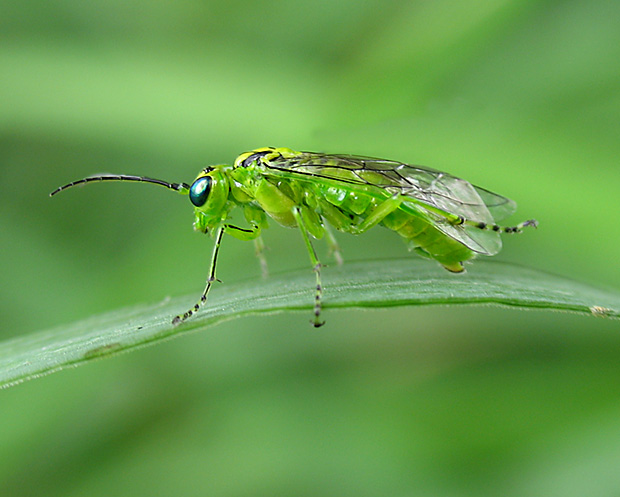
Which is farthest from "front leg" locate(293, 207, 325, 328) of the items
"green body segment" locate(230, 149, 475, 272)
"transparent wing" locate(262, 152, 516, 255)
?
"transparent wing" locate(262, 152, 516, 255)

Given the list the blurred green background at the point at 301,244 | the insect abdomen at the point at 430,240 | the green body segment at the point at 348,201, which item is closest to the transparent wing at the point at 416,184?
the green body segment at the point at 348,201

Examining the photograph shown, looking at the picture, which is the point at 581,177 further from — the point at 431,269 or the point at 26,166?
the point at 26,166

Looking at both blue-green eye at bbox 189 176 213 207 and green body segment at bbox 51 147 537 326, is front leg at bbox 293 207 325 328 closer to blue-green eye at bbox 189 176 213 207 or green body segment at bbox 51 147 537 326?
green body segment at bbox 51 147 537 326

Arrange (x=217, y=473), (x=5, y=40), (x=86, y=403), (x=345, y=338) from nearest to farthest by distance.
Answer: (x=217, y=473)
(x=86, y=403)
(x=345, y=338)
(x=5, y=40)

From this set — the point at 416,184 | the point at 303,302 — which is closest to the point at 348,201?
the point at 416,184

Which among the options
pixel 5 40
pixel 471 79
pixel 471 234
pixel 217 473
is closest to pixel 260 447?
pixel 217 473
